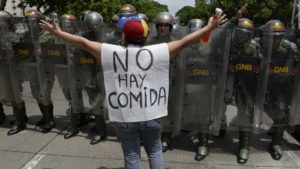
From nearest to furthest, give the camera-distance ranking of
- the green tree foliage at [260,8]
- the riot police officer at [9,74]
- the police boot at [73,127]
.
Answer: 1. the riot police officer at [9,74]
2. the police boot at [73,127]
3. the green tree foliage at [260,8]

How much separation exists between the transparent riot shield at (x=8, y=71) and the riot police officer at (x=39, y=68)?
8.5 inches

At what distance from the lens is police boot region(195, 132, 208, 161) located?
4781 mm

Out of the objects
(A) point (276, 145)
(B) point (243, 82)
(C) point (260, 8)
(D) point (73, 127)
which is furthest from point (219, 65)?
(C) point (260, 8)

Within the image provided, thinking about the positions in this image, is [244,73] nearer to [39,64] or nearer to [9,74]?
[39,64]

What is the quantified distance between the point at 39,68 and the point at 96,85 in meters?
0.93

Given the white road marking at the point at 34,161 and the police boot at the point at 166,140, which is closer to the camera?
the white road marking at the point at 34,161

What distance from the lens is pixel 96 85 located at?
5180mm

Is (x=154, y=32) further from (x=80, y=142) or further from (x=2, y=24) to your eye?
(x=2, y=24)

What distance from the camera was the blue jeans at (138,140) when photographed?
10.2 feet

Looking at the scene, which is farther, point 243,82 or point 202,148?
point 202,148

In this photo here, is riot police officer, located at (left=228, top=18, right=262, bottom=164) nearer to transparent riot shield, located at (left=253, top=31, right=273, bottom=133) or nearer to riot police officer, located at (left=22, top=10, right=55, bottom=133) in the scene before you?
transparent riot shield, located at (left=253, top=31, right=273, bottom=133)

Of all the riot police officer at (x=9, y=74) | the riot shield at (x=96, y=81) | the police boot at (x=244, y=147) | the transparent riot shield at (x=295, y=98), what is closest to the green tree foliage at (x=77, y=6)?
the riot police officer at (x=9, y=74)

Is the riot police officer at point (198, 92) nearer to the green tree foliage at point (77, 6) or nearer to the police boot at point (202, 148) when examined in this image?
the police boot at point (202, 148)

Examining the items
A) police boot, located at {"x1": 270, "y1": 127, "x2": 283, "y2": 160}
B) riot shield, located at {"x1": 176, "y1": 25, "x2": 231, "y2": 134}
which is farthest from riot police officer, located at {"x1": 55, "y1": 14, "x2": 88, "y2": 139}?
police boot, located at {"x1": 270, "y1": 127, "x2": 283, "y2": 160}
